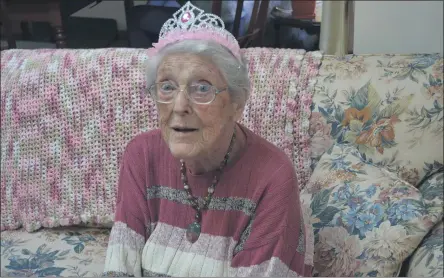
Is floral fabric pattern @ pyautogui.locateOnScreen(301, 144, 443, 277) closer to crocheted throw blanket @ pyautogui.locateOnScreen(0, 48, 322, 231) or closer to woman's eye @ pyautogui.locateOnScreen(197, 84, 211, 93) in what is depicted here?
crocheted throw blanket @ pyautogui.locateOnScreen(0, 48, 322, 231)

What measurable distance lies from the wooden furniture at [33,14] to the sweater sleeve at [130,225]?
32.1 inches

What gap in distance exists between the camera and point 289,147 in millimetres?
1655

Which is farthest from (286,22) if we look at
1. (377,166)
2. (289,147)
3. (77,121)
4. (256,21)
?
(77,121)

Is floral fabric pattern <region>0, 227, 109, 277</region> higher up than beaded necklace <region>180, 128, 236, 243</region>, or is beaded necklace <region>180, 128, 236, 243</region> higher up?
beaded necklace <region>180, 128, 236, 243</region>

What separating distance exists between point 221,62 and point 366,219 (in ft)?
1.98

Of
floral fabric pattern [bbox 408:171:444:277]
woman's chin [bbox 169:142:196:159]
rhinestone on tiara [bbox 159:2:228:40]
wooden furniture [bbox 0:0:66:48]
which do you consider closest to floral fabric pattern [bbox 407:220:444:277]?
floral fabric pattern [bbox 408:171:444:277]

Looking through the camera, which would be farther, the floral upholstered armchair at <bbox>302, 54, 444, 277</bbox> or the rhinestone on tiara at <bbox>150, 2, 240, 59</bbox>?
the floral upholstered armchair at <bbox>302, 54, 444, 277</bbox>

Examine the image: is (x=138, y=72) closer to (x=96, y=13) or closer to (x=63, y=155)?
(x=96, y=13)

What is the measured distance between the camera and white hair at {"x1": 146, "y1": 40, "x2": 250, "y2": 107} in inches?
40.8

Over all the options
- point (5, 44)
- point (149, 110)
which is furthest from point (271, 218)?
point (5, 44)

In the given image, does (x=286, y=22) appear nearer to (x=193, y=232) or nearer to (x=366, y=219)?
(x=366, y=219)

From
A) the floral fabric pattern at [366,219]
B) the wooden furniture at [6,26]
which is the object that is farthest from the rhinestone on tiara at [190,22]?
the wooden furniture at [6,26]

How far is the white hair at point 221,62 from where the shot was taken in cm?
104

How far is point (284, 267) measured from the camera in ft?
3.44
